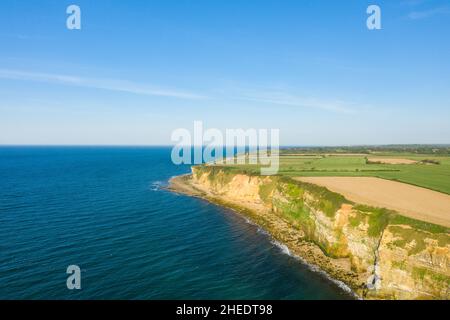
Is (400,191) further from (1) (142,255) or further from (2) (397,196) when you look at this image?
(1) (142,255)

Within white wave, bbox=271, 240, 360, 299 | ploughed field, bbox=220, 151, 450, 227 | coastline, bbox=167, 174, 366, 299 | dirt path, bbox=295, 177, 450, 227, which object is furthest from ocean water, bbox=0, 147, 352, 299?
ploughed field, bbox=220, 151, 450, 227

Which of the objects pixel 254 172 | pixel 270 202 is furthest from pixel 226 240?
pixel 254 172

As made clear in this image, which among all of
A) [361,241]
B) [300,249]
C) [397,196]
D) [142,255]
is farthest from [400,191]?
[142,255]

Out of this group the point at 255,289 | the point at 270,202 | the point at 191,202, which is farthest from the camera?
the point at 191,202

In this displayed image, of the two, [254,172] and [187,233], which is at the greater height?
[254,172]

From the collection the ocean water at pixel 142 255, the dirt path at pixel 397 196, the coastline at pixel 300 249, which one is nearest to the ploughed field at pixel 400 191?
the dirt path at pixel 397 196

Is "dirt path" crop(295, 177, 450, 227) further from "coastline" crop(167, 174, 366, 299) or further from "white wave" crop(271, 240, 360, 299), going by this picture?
"white wave" crop(271, 240, 360, 299)

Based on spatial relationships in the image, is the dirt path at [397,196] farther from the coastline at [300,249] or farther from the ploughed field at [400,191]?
the coastline at [300,249]

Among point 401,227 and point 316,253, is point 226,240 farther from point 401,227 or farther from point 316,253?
point 401,227
